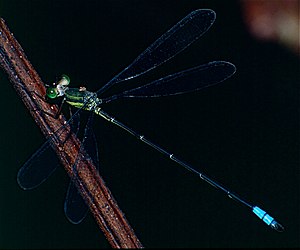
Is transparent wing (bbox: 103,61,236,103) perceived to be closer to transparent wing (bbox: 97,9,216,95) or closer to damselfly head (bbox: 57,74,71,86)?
transparent wing (bbox: 97,9,216,95)

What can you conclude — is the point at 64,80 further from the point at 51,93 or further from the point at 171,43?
the point at 171,43

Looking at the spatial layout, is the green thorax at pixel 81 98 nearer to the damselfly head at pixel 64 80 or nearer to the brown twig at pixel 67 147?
the damselfly head at pixel 64 80

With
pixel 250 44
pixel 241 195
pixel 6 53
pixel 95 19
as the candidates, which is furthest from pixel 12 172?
pixel 250 44

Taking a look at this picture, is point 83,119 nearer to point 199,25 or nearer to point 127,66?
point 127,66

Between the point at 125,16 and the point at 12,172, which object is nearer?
the point at 12,172

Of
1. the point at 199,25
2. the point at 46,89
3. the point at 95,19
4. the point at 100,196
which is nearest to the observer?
the point at 100,196

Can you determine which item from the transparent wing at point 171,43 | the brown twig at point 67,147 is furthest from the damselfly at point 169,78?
the brown twig at point 67,147

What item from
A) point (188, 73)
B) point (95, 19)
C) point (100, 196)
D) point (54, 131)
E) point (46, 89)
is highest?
point (95, 19)
